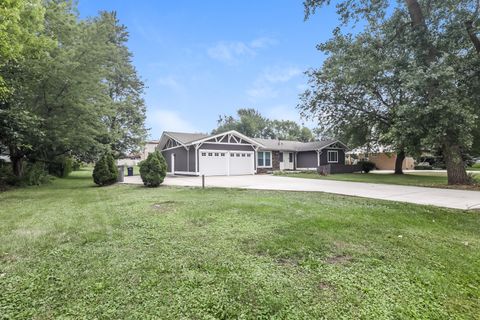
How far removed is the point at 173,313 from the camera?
2.29m

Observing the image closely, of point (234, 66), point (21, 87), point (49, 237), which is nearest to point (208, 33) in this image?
point (234, 66)

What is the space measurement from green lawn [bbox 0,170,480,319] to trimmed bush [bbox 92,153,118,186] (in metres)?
7.83

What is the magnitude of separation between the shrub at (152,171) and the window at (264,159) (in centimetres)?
1285

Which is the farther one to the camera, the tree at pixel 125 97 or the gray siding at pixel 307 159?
the gray siding at pixel 307 159

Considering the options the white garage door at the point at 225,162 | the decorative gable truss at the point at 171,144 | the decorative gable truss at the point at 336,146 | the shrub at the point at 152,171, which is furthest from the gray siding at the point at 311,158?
the shrub at the point at 152,171

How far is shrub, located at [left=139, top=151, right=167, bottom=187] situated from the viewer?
12.1 meters

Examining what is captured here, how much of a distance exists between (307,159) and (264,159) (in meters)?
5.25

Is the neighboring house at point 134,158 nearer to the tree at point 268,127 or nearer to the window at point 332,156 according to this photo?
the tree at point 268,127

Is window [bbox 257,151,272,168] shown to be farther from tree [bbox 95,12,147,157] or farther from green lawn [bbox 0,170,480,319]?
green lawn [bbox 0,170,480,319]

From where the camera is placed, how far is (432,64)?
9.58m

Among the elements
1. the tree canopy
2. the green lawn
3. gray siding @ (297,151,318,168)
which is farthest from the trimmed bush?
gray siding @ (297,151,318,168)

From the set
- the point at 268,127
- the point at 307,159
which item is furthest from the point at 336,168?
the point at 268,127

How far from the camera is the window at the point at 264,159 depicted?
24.2 meters

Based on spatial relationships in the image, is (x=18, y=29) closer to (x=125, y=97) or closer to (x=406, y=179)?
(x=406, y=179)
